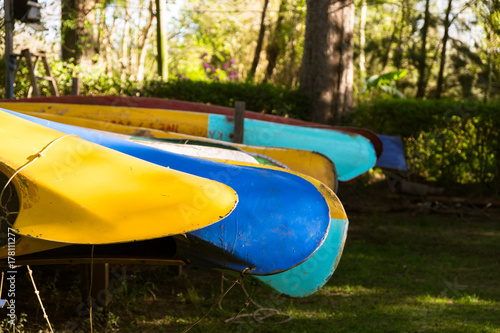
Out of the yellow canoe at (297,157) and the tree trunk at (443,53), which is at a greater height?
the tree trunk at (443,53)

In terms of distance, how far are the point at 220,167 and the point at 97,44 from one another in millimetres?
9977

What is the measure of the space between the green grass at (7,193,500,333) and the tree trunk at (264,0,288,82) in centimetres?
1036

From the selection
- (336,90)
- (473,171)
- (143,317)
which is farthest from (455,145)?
(143,317)

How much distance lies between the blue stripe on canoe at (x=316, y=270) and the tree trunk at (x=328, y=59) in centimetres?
547

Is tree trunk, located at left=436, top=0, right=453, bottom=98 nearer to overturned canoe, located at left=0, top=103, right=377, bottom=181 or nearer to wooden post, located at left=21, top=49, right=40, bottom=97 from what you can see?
overturned canoe, located at left=0, top=103, right=377, bottom=181

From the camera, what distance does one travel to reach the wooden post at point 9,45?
257 inches

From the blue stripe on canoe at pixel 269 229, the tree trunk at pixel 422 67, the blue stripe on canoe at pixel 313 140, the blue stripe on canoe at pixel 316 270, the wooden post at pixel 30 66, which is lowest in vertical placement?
the blue stripe on canoe at pixel 316 270

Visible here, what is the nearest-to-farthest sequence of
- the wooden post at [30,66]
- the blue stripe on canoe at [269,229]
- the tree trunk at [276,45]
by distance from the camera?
the blue stripe on canoe at [269,229]
the wooden post at [30,66]
the tree trunk at [276,45]

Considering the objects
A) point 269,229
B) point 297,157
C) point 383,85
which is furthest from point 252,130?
point 383,85

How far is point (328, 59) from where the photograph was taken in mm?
8461

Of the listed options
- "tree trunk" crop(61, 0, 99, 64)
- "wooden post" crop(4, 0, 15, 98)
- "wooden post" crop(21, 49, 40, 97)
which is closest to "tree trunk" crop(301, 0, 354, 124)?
"wooden post" crop(21, 49, 40, 97)

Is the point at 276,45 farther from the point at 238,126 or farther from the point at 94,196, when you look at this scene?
the point at 94,196

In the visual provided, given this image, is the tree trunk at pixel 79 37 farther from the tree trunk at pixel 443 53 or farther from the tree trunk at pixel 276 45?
the tree trunk at pixel 443 53

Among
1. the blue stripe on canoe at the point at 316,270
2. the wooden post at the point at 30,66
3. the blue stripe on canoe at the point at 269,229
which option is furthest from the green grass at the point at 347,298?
the wooden post at the point at 30,66
